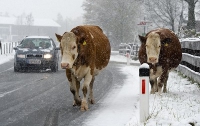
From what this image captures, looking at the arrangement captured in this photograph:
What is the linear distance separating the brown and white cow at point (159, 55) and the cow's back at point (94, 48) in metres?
1.02

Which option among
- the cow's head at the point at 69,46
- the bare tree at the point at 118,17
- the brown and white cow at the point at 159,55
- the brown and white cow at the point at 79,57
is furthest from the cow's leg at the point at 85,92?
the bare tree at the point at 118,17

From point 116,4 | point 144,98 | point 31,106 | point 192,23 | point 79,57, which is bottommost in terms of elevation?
point 31,106

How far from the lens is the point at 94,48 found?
8789 mm

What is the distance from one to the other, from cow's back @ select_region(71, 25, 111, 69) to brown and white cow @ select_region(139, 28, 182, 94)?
3.36 feet

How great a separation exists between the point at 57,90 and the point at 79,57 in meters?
3.82

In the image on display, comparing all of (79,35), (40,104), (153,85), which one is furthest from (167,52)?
(40,104)

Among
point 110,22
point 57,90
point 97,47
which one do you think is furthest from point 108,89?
point 110,22

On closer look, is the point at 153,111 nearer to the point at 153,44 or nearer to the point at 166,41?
the point at 153,44

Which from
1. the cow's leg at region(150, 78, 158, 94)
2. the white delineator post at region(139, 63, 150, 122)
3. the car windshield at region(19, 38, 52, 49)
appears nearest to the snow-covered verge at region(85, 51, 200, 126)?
the white delineator post at region(139, 63, 150, 122)

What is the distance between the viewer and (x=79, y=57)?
8.38m

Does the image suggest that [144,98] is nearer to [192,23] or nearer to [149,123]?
[149,123]

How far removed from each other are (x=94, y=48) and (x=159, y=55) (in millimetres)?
2109

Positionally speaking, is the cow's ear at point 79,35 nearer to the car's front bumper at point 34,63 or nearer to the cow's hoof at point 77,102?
the cow's hoof at point 77,102

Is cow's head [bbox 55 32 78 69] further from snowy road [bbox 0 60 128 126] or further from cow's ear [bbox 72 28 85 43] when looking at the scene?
snowy road [bbox 0 60 128 126]
